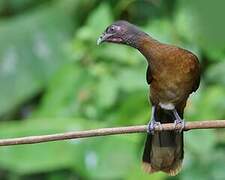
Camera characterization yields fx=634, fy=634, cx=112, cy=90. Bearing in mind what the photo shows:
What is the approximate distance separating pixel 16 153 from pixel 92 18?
878mm

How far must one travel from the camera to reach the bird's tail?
2.17 meters

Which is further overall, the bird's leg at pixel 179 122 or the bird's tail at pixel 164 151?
the bird's tail at pixel 164 151

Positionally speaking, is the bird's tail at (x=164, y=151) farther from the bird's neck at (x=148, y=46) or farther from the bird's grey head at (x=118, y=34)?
the bird's grey head at (x=118, y=34)

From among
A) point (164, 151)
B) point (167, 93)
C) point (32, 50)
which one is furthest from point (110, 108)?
point (167, 93)

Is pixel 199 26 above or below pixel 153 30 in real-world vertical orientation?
above

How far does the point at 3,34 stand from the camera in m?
4.34

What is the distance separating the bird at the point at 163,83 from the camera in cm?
183

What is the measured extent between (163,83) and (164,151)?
286 mm

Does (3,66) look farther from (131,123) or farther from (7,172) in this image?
(131,123)

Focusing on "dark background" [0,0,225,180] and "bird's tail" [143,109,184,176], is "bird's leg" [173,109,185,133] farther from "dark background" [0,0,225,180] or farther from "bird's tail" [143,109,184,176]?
"dark background" [0,0,225,180]

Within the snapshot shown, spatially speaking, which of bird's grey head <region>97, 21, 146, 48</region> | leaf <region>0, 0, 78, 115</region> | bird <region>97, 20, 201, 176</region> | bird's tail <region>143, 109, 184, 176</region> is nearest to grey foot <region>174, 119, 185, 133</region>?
bird <region>97, 20, 201, 176</region>

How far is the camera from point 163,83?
2043mm

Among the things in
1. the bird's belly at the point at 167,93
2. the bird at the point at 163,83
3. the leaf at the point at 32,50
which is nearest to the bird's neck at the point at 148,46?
the bird at the point at 163,83

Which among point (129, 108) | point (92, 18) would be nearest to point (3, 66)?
point (92, 18)
